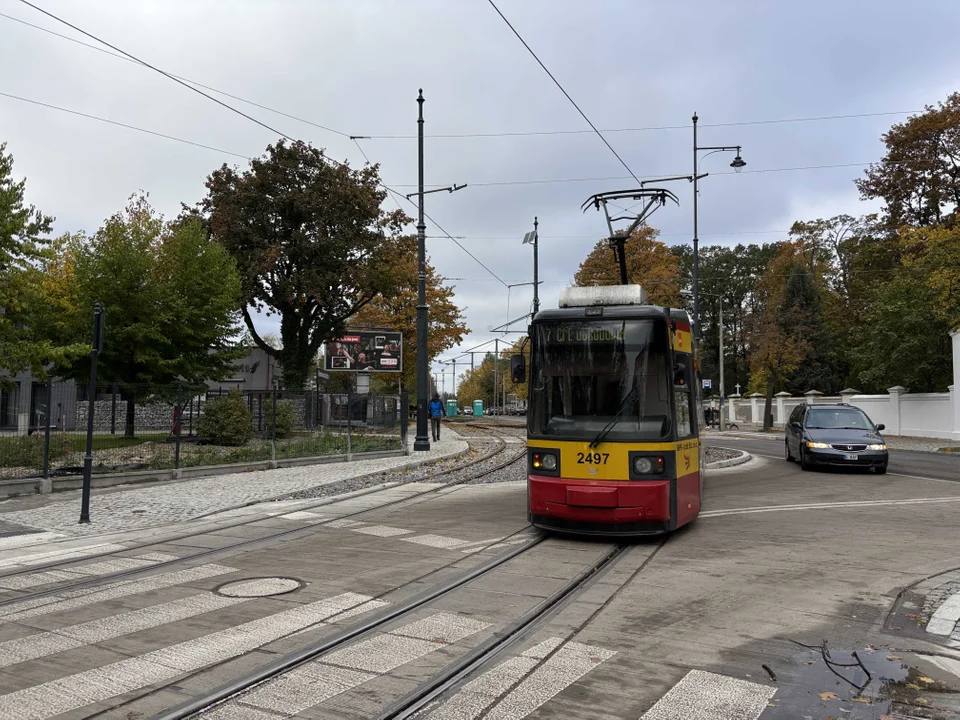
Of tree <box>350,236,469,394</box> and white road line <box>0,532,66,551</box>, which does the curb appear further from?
tree <box>350,236,469,394</box>

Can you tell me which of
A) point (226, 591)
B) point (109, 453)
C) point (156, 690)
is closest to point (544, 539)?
point (226, 591)

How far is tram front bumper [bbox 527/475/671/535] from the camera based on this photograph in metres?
8.78

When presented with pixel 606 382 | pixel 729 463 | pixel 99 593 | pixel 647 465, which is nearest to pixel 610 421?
pixel 606 382

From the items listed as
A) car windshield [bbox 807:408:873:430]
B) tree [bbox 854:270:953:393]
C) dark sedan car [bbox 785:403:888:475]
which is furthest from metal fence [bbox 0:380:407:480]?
tree [bbox 854:270:953:393]

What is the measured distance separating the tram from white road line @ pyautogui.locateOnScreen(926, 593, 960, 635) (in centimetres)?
304

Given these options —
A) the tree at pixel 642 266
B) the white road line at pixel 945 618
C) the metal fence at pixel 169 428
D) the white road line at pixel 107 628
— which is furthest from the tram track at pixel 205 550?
the tree at pixel 642 266

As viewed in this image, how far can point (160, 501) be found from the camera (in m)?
13.5

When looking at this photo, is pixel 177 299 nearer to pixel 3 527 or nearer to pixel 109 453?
pixel 109 453

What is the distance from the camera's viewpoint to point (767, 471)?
18766 mm

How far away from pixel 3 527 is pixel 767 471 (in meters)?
15.8

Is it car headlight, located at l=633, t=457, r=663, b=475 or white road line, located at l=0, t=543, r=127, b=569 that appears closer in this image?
white road line, located at l=0, t=543, r=127, b=569

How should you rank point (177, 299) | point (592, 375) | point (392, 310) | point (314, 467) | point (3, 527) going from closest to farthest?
point (592, 375)
point (3, 527)
point (314, 467)
point (177, 299)
point (392, 310)

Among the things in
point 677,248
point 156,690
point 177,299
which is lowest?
point 156,690

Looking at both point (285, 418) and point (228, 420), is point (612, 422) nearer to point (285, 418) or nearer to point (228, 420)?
point (285, 418)
